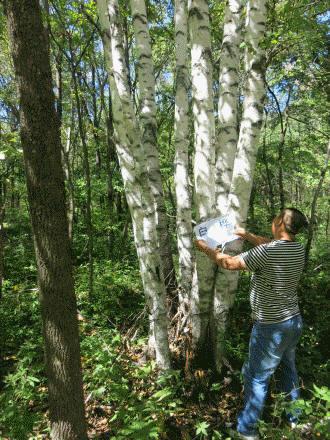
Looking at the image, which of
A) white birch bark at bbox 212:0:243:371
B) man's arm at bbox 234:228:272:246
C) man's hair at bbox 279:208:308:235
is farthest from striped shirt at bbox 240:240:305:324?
white birch bark at bbox 212:0:243:371

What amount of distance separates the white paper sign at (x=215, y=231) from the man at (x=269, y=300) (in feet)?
0.23

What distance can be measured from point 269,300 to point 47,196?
6.94 feet

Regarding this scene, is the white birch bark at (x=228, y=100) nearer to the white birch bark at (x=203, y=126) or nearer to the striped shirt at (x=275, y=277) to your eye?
the white birch bark at (x=203, y=126)

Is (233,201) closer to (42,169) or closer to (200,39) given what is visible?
(200,39)

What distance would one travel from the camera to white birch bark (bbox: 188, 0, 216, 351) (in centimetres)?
366

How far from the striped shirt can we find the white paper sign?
0.26m

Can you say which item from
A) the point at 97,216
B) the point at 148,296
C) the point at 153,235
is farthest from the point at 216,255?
the point at 97,216

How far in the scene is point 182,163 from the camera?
15.9 feet

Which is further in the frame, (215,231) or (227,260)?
(215,231)

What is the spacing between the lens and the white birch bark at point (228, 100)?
12.1 feet

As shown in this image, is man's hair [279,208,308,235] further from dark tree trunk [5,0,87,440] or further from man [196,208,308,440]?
dark tree trunk [5,0,87,440]

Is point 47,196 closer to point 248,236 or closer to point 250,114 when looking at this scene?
point 248,236

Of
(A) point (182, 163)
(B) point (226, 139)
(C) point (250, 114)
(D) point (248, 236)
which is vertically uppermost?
(C) point (250, 114)

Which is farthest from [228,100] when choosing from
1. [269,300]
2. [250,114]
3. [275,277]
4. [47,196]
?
[47,196]
